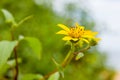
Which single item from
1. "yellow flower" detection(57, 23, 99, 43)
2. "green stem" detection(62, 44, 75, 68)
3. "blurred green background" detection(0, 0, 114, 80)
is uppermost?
"blurred green background" detection(0, 0, 114, 80)

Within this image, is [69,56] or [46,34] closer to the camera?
[69,56]

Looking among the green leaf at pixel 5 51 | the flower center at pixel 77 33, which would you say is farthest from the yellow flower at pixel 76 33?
the green leaf at pixel 5 51

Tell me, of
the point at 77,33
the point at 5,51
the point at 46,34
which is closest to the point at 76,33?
the point at 77,33

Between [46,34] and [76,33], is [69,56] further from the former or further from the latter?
[46,34]

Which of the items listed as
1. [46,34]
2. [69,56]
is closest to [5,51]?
[69,56]

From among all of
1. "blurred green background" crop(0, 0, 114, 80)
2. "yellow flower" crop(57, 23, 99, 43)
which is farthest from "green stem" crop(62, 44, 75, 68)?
"blurred green background" crop(0, 0, 114, 80)

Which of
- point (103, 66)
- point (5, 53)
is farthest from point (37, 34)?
point (5, 53)

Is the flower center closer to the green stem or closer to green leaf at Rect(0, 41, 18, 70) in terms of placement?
the green stem

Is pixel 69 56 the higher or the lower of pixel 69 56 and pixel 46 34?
the lower
